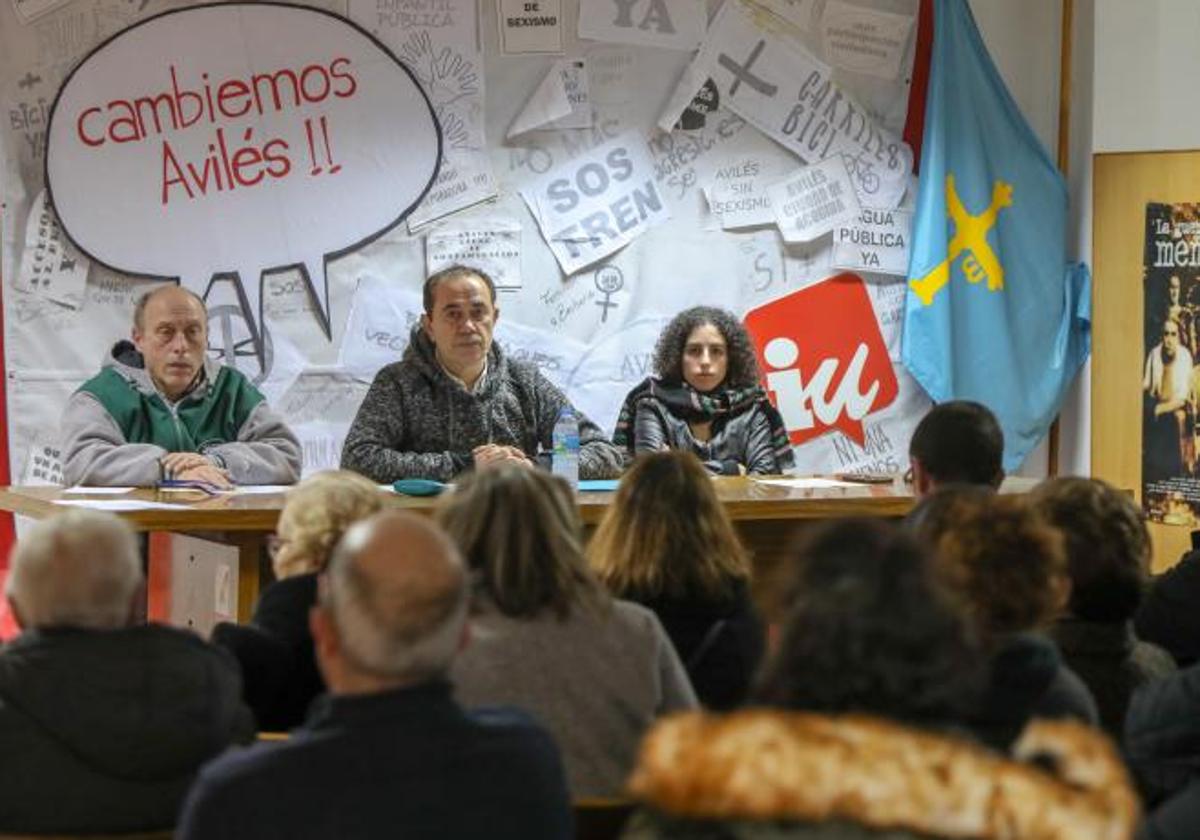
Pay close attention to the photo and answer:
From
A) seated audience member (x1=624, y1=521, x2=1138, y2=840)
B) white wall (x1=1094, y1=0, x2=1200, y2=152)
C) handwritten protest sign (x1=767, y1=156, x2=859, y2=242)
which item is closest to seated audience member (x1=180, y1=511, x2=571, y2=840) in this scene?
seated audience member (x1=624, y1=521, x2=1138, y2=840)

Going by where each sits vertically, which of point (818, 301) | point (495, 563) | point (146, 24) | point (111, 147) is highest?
point (146, 24)

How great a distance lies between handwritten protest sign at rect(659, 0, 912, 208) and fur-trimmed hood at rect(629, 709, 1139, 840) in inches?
198

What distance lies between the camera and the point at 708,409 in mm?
5480

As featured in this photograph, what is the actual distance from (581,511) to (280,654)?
5.06ft

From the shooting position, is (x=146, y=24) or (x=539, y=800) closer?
(x=539, y=800)

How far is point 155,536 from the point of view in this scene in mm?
5336

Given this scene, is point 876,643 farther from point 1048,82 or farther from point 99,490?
point 1048,82

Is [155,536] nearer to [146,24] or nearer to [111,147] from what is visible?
[111,147]

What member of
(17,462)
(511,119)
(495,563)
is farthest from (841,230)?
(495,563)

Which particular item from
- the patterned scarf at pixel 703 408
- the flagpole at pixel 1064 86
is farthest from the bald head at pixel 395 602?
the flagpole at pixel 1064 86

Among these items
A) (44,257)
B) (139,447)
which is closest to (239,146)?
(44,257)

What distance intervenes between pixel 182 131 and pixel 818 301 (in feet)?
7.87

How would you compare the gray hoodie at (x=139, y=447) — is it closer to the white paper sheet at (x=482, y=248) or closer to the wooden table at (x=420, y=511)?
the wooden table at (x=420, y=511)

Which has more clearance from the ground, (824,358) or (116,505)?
(824,358)
